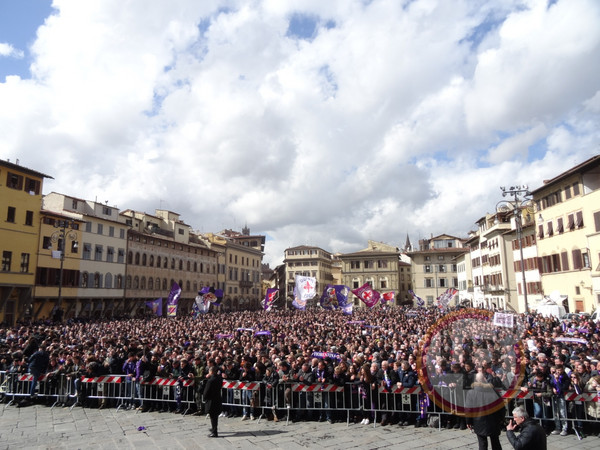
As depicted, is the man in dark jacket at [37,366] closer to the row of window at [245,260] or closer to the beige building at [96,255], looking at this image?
the beige building at [96,255]

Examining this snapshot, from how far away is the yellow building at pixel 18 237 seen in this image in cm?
3416

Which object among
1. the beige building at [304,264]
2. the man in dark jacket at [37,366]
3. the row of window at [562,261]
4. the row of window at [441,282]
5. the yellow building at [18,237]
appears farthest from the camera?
the beige building at [304,264]

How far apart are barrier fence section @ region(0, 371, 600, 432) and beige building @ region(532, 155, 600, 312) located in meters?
23.1

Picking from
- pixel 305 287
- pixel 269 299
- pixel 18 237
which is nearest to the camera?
pixel 305 287

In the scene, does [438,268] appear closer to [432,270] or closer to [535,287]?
[432,270]

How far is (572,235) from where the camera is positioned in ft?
103

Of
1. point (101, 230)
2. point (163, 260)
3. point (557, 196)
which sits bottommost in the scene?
point (163, 260)

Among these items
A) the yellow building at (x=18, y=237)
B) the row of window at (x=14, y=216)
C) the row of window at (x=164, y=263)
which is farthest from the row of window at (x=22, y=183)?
the row of window at (x=164, y=263)

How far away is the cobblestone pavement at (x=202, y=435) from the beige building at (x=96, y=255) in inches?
1372

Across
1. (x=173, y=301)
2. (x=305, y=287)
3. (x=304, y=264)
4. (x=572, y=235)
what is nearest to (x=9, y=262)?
(x=173, y=301)

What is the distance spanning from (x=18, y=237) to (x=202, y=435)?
34.1 m

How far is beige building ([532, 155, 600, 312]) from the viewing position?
93.4 feet

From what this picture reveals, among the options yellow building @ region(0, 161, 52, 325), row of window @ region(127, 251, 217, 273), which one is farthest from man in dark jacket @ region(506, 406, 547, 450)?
row of window @ region(127, 251, 217, 273)

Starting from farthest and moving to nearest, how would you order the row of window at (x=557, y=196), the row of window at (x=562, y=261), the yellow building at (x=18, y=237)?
the yellow building at (x=18, y=237)
the row of window at (x=557, y=196)
the row of window at (x=562, y=261)
